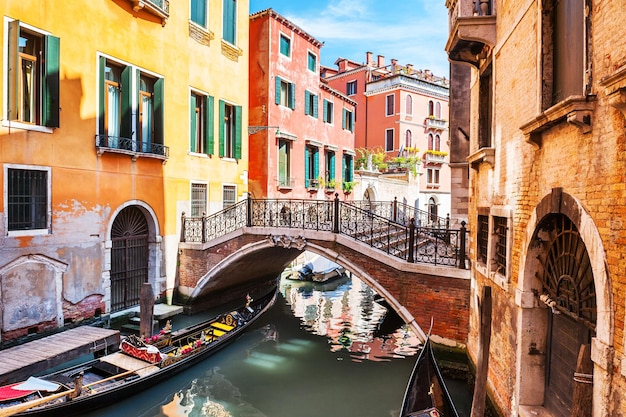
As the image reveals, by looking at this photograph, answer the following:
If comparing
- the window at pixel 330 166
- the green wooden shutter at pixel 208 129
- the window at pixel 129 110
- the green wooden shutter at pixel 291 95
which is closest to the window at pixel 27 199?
the window at pixel 129 110

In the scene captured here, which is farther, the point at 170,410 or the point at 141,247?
the point at 141,247

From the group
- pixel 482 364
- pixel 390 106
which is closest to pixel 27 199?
pixel 482 364

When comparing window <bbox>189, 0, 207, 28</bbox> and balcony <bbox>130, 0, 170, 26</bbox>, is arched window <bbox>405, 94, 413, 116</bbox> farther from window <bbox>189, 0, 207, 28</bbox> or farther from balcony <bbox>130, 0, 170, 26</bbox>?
balcony <bbox>130, 0, 170, 26</bbox>

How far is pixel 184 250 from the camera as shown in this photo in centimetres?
1115

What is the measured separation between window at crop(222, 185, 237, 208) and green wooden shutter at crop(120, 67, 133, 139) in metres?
3.53

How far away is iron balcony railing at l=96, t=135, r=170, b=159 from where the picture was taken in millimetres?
8828

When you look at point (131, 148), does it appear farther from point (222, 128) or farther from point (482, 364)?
point (482, 364)

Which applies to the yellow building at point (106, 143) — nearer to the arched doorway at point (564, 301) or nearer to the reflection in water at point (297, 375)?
the reflection in water at point (297, 375)

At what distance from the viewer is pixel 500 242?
18.5 ft

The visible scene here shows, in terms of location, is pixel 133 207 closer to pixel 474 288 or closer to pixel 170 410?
pixel 170 410

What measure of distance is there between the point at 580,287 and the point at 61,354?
7.26m

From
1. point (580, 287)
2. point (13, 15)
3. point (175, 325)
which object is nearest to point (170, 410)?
point (175, 325)

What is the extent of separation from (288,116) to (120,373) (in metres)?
10.5

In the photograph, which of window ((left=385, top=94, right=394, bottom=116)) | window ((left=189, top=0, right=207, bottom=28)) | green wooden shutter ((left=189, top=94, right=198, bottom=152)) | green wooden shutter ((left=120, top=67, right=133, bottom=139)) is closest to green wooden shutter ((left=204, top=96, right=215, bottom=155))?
green wooden shutter ((left=189, top=94, right=198, bottom=152))
